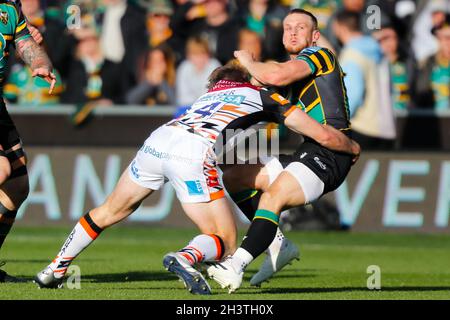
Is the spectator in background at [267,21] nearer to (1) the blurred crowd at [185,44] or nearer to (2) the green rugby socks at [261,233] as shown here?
(1) the blurred crowd at [185,44]

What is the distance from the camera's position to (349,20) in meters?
16.4

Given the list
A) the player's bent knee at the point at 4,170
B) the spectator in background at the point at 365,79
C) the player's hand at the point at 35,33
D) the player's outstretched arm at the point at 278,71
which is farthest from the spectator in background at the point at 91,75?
the player's outstretched arm at the point at 278,71

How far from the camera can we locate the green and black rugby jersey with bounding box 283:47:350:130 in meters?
9.25

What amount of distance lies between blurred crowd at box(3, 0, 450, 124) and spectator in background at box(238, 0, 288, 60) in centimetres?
2

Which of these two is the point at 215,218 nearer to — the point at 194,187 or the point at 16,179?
the point at 194,187

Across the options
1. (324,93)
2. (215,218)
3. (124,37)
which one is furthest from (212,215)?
(124,37)

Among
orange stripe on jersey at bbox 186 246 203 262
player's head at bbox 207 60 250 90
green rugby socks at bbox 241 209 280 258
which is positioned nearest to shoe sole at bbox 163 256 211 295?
orange stripe on jersey at bbox 186 246 203 262

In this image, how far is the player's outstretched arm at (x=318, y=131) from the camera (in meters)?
8.74

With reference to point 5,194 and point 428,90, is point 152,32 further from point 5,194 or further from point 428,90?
point 5,194

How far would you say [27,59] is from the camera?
1006cm

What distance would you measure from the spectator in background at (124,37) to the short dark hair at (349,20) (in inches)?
124

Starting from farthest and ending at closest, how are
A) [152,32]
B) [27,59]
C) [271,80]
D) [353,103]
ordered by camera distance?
[152,32]
[353,103]
[27,59]
[271,80]
